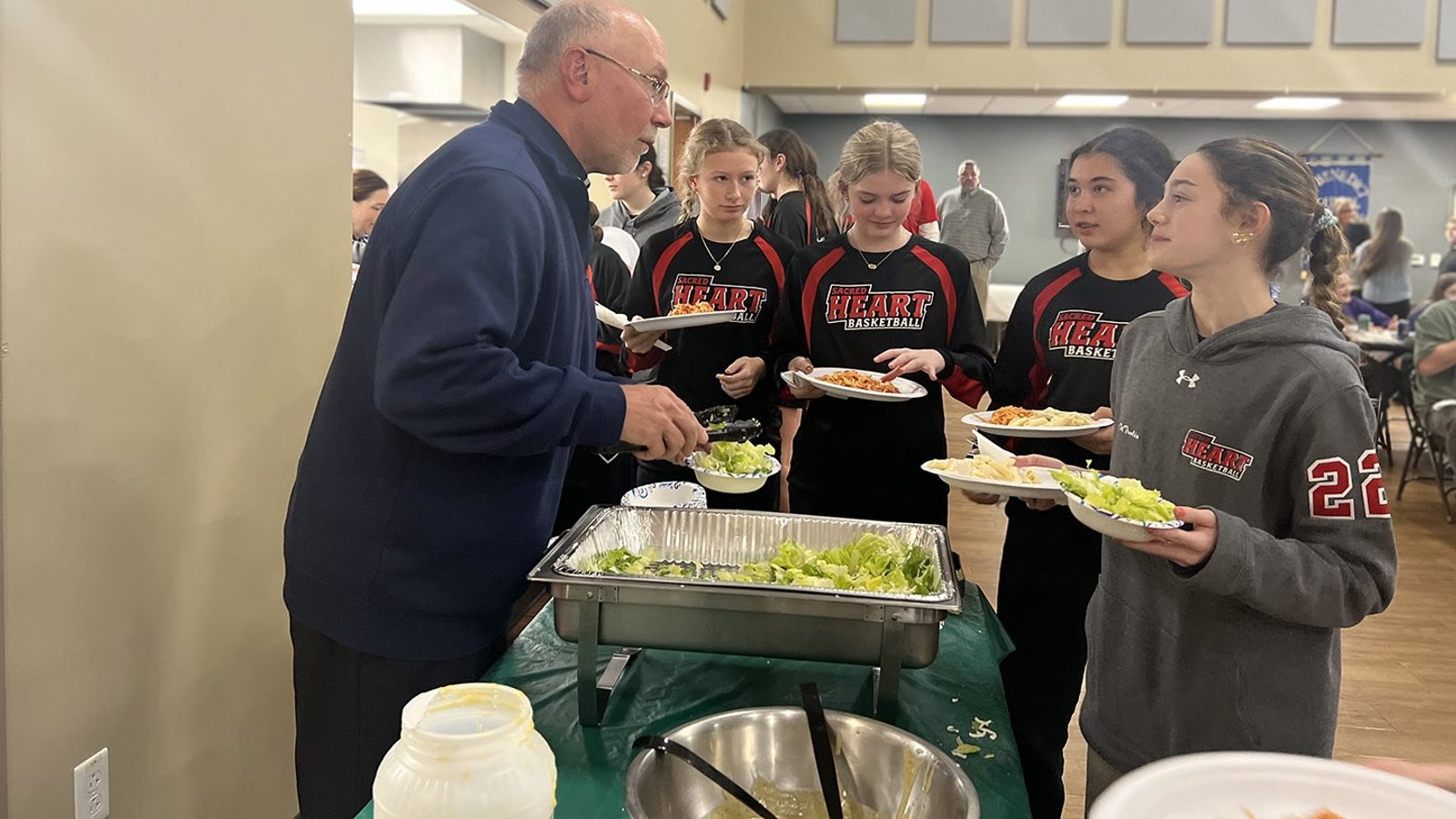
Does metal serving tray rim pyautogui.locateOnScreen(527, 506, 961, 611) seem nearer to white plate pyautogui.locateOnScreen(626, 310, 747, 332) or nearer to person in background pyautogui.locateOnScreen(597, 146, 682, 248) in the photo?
white plate pyautogui.locateOnScreen(626, 310, 747, 332)

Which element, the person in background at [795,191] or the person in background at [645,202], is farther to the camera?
the person in background at [795,191]

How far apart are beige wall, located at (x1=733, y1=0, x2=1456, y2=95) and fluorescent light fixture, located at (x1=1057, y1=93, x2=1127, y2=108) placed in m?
0.16

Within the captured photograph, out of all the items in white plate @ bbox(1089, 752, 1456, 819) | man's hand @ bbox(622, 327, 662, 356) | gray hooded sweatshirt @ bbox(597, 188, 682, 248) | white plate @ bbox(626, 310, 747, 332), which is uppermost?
gray hooded sweatshirt @ bbox(597, 188, 682, 248)

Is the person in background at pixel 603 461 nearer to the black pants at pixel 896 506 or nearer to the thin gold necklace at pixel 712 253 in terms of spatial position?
the thin gold necklace at pixel 712 253

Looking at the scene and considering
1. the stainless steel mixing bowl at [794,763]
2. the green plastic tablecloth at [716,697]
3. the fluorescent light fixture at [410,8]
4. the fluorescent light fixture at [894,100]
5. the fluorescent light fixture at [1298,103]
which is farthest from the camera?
the fluorescent light fixture at [894,100]

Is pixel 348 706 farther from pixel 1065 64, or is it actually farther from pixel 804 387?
pixel 1065 64

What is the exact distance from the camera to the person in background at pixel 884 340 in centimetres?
233

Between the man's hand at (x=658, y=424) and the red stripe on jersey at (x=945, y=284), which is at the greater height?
the red stripe on jersey at (x=945, y=284)

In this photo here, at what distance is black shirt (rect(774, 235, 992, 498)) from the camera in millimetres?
2336

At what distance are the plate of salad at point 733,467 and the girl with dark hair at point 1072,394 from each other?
586 millimetres

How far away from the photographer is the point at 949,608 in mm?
1199

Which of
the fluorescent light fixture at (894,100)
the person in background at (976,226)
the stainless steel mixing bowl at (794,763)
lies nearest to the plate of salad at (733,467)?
the stainless steel mixing bowl at (794,763)

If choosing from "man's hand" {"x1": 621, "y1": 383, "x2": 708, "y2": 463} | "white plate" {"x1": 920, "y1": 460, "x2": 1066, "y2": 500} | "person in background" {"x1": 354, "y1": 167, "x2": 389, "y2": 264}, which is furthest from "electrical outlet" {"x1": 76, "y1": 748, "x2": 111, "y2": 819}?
"person in background" {"x1": 354, "y1": 167, "x2": 389, "y2": 264}

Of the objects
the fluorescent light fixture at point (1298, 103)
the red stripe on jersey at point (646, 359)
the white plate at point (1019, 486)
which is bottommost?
the white plate at point (1019, 486)
